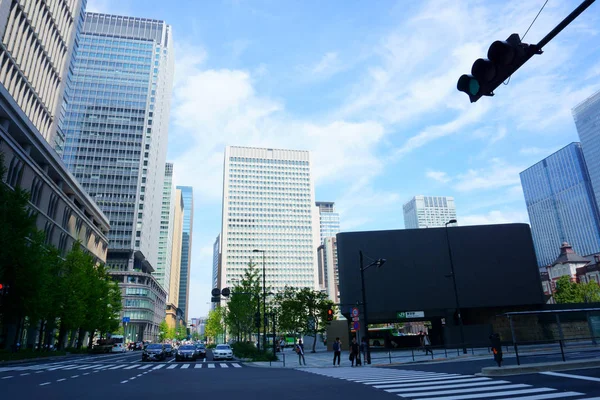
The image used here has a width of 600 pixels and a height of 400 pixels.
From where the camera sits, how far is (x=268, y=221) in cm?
17550

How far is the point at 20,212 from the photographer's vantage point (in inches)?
1220

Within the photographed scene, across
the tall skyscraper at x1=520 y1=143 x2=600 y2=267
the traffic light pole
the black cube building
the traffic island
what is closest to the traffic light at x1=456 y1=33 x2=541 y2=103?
the traffic light pole

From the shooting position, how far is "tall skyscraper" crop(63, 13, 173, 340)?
11706 centimetres

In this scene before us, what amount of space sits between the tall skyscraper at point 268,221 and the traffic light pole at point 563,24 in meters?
167

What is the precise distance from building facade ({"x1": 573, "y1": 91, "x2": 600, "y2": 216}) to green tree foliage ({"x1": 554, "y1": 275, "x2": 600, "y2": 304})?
4198 inches

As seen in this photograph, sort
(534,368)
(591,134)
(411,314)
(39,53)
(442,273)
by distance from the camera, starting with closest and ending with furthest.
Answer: (534,368) → (411,314) → (442,273) → (39,53) → (591,134)

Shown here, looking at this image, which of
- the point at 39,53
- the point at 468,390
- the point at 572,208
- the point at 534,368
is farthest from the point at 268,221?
the point at 468,390

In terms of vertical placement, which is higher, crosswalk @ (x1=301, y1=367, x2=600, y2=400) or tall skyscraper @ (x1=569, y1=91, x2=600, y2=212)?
tall skyscraper @ (x1=569, y1=91, x2=600, y2=212)

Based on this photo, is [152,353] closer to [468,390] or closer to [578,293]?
[468,390]

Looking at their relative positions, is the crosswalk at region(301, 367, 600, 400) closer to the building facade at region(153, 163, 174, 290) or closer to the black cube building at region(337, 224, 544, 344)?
the black cube building at region(337, 224, 544, 344)

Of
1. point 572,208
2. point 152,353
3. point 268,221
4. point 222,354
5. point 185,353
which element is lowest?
point 222,354

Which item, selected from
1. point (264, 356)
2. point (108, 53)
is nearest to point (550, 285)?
point (264, 356)

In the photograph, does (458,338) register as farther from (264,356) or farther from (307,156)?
(307,156)

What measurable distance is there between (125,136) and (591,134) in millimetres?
185161
